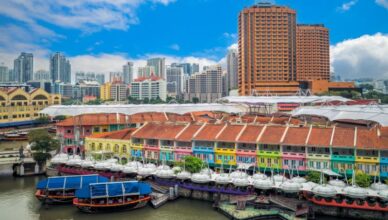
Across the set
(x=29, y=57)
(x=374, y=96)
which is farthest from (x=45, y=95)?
(x=29, y=57)

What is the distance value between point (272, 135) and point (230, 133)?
399 centimetres

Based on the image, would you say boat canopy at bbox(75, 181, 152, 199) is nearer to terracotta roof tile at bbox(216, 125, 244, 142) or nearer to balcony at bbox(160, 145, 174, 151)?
balcony at bbox(160, 145, 174, 151)

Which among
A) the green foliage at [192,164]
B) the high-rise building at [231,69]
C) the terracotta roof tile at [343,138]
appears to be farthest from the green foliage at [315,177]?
the high-rise building at [231,69]

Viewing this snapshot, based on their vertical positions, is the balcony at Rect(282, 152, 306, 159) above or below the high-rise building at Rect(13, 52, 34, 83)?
below

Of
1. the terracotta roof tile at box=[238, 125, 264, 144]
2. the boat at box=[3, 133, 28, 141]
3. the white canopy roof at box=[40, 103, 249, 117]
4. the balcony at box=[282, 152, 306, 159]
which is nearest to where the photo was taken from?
the balcony at box=[282, 152, 306, 159]

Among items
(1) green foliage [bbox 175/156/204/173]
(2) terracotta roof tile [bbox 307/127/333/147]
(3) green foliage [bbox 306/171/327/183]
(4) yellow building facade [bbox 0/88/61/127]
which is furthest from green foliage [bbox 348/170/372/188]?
(4) yellow building facade [bbox 0/88/61/127]

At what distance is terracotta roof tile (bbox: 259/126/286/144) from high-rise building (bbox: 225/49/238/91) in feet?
405

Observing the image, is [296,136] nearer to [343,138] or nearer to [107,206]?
[343,138]

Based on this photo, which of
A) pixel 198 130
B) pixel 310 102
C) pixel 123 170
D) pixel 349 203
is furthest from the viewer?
pixel 310 102

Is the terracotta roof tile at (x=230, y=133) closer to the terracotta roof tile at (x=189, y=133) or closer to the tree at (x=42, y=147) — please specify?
the terracotta roof tile at (x=189, y=133)

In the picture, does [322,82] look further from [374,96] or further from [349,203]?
[349,203]

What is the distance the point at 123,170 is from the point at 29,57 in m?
178

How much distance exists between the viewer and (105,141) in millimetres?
45469

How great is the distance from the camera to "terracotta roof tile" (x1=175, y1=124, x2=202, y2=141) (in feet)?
128
